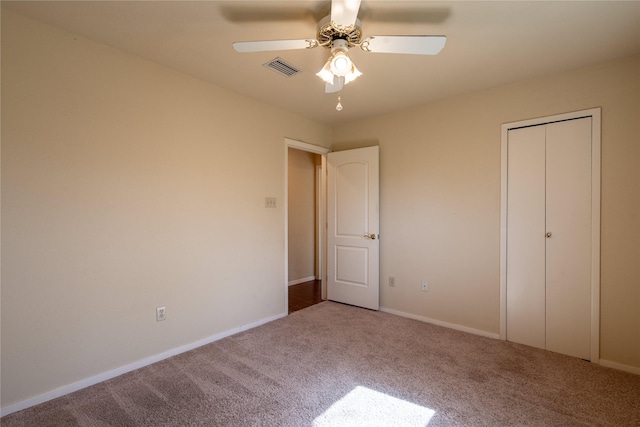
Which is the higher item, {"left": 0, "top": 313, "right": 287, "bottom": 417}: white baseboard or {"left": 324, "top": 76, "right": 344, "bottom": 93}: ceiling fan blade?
{"left": 324, "top": 76, "right": 344, "bottom": 93}: ceiling fan blade

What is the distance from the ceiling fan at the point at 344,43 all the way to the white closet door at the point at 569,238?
1.73m

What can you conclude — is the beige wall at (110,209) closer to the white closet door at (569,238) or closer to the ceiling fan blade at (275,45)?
the ceiling fan blade at (275,45)

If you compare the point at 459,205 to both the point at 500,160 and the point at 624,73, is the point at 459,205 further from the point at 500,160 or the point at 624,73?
the point at 624,73

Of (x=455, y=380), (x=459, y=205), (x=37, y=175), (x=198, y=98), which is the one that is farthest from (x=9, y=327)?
(x=459, y=205)

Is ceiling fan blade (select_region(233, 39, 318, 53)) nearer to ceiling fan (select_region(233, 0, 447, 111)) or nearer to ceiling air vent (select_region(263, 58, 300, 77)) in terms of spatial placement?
ceiling fan (select_region(233, 0, 447, 111))

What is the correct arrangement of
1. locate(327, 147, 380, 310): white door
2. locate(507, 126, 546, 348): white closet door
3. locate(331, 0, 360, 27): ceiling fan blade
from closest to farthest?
locate(331, 0, 360, 27): ceiling fan blade, locate(507, 126, 546, 348): white closet door, locate(327, 147, 380, 310): white door

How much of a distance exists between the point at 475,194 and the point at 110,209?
3207 mm

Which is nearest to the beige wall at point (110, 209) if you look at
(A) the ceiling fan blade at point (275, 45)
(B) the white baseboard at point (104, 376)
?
(B) the white baseboard at point (104, 376)

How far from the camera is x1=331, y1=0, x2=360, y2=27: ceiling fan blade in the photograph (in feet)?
4.52

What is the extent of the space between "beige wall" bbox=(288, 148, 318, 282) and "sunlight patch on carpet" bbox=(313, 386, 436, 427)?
10.6ft

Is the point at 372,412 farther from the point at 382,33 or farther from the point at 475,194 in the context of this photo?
the point at 382,33

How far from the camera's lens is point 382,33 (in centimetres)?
199

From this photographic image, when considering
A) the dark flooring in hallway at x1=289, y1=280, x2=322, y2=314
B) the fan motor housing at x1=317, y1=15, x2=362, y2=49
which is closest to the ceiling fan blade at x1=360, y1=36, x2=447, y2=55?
the fan motor housing at x1=317, y1=15, x2=362, y2=49

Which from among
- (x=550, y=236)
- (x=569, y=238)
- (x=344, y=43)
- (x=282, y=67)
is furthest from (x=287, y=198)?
(x=569, y=238)
